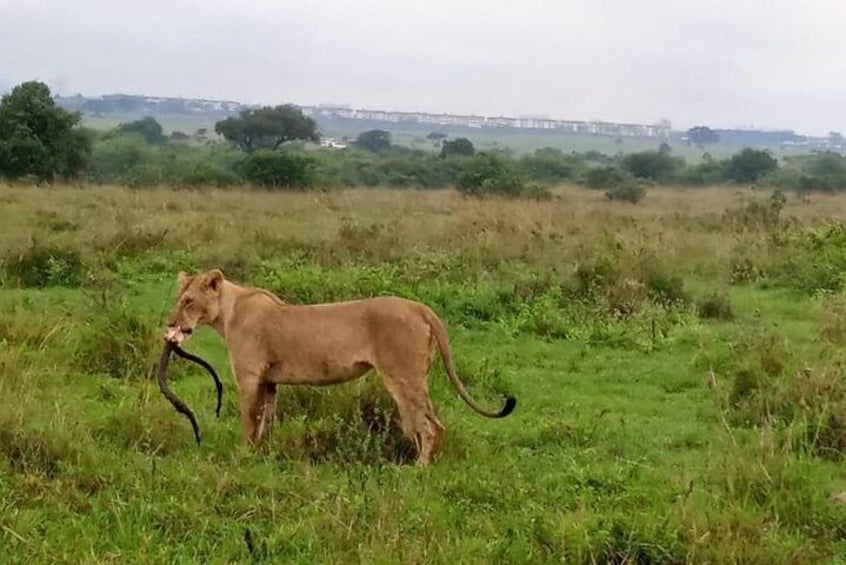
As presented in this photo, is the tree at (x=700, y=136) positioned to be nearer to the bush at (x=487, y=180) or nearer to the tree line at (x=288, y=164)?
the tree line at (x=288, y=164)

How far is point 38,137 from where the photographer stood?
3162 centimetres

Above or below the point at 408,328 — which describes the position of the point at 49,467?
below

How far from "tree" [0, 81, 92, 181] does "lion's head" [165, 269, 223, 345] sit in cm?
Answer: 2569

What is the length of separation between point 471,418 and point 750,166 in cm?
5148

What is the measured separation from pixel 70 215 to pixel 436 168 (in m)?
32.0

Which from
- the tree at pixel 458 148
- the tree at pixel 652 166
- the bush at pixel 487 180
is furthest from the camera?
the tree at pixel 458 148

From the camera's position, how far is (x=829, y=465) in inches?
262

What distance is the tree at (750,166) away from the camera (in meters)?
56.2

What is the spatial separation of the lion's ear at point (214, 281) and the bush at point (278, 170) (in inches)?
1047

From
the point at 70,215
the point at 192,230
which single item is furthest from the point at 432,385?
the point at 70,215

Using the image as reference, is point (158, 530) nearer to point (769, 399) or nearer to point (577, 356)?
point (769, 399)

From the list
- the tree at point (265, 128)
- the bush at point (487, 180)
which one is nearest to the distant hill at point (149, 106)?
the tree at point (265, 128)

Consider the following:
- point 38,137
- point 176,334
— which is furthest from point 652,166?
point 176,334

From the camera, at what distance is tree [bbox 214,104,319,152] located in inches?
2283
